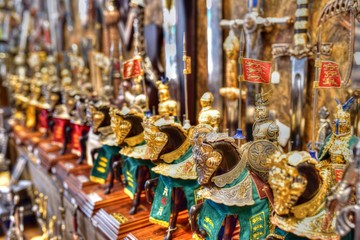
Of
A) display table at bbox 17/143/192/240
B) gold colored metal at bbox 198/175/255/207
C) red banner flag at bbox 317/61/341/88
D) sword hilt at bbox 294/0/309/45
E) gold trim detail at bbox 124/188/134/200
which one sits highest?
sword hilt at bbox 294/0/309/45

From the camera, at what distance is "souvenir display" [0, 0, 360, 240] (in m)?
1.37

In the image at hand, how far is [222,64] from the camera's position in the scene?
2520 millimetres

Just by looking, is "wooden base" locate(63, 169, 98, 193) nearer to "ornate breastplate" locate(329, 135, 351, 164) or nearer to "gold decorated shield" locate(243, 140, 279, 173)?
"gold decorated shield" locate(243, 140, 279, 173)

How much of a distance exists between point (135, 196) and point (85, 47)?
3.02 m

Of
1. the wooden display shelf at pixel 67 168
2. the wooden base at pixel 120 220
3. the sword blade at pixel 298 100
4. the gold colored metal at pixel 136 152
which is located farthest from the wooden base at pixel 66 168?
the sword blade at pixel 298 100

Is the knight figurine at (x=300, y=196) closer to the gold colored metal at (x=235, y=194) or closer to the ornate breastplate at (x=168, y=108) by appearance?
the gold colored metal at (x=235, y=194)

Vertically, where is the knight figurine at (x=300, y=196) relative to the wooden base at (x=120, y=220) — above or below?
above

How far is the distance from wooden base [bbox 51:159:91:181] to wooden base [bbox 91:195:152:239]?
2.57 ft

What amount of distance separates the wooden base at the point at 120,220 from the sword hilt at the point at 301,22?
131cm

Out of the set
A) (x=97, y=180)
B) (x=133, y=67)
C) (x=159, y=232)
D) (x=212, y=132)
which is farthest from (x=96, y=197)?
(x=212, y=132)

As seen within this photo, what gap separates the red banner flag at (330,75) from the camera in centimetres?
165

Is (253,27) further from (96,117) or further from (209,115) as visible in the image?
(96,117)

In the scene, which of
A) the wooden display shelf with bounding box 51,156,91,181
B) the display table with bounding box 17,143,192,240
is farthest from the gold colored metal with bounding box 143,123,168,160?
the wooden display shelf with bounding box 51,156,91,181

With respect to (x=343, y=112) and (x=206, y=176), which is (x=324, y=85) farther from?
(x=206, y=176)
